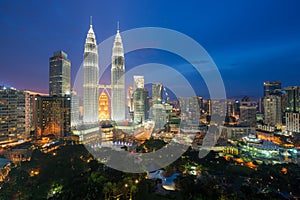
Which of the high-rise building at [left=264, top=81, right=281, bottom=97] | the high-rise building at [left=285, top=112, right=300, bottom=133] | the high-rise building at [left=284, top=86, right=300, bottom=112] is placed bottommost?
the high-rise building at [left=285, top=112, right=300, bottom=133]

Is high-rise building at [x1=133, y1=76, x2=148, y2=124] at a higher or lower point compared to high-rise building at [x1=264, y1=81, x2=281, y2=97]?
lower

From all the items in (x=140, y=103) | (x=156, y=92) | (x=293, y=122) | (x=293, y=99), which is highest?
(x=156, y=92)

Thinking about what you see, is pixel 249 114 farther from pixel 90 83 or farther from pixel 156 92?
pixel 90 83

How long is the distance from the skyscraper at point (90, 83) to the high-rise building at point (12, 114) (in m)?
4.03

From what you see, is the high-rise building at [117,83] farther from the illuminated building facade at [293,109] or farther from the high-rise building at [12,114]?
the illuminated building facade at [293,109]

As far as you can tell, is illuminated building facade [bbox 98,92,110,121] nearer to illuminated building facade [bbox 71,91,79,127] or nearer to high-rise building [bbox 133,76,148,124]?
illuminated building facade [bbox 71,91,79,127]

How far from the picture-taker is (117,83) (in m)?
14.6

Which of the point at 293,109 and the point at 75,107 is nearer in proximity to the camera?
the point at 293,109

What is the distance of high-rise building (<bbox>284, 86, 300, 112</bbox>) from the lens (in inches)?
445

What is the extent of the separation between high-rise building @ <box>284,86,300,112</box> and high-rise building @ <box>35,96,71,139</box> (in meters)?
15.3

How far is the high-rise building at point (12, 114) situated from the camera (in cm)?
846

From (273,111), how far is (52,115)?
657 inches

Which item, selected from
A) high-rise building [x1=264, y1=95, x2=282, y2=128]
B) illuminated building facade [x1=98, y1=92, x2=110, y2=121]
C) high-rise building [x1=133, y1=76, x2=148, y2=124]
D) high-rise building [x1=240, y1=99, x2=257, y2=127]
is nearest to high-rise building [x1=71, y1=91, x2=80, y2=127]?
illuminated building facade [x1=98, y1=92, x2=110, y2=121]

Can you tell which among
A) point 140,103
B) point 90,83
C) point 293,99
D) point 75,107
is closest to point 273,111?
point 293,99
